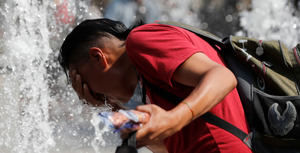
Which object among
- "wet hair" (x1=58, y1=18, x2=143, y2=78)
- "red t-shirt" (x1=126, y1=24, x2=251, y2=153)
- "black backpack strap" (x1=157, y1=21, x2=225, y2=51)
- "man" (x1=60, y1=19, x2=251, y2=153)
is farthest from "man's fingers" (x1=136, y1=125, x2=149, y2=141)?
"wet hair" (x1=58, y1=18, x2=143, y2=78)

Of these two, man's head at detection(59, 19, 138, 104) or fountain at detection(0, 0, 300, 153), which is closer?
man's head at detection(59, 19, 138, 104)

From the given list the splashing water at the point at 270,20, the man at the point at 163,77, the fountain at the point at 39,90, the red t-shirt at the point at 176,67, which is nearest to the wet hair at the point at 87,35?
the man at the point at 163,77

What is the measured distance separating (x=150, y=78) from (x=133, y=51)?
0.35 ft

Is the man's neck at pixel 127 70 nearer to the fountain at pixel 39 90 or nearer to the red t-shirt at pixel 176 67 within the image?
the red t-shirt at pixel 176 67

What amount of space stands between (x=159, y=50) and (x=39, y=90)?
8.84 feet

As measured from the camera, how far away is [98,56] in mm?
1641

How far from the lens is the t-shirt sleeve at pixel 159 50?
1.29 meters

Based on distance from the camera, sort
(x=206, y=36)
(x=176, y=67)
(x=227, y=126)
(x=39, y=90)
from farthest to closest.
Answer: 1. (x=39, y=90)
2. (x=206, y=36)
3. (x=227, y=126)
4. (x=176, y=67)

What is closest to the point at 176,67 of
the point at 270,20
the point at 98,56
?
the point at 98,56

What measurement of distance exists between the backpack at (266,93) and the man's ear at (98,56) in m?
0.22

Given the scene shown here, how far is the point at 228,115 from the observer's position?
1.42 meters

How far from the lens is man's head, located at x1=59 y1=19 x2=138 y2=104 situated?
1.63 meters

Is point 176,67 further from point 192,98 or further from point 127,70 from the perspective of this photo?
point 127,70

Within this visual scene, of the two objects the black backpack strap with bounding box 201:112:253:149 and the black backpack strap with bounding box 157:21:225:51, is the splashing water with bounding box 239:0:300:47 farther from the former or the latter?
the black backpack strap with bounding box 201:112:253:149
